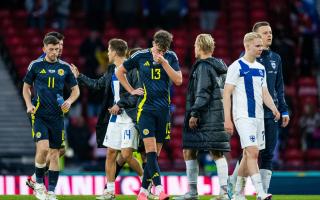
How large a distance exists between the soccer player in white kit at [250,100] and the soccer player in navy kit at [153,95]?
72 centimetres

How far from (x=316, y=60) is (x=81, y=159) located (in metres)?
6.60

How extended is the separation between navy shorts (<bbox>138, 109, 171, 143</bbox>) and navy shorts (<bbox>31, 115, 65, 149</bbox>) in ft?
4.25

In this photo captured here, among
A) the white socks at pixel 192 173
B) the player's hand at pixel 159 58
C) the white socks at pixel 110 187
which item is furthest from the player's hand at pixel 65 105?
the white socks at pixel 192 173

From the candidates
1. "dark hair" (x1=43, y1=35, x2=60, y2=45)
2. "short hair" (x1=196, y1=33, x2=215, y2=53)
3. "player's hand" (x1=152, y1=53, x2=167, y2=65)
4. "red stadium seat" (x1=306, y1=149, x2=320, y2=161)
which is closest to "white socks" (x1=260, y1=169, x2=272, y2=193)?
"short hair" (x1=196, y1=33, x2=215, y2=53)

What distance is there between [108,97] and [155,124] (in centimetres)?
166

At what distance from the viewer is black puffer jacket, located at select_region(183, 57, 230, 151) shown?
13.2m

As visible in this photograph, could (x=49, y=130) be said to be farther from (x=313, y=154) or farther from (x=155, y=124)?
(x=313, y=154)

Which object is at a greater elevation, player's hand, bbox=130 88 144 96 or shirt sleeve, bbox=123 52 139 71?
shirt sleeve, bbox=123 52 139 71

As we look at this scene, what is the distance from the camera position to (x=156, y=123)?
12.9 meters

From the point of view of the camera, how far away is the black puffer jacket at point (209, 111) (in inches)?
520

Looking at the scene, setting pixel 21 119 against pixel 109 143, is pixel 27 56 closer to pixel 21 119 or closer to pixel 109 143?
pixel 21 119

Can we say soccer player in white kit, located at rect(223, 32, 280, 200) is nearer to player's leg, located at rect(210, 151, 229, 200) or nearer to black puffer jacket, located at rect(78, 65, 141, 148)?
player's leg, located at rect(210, 151, 229, 200)

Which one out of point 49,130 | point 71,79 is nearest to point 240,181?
point 49,130

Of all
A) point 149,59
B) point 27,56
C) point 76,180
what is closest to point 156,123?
point 149,59
